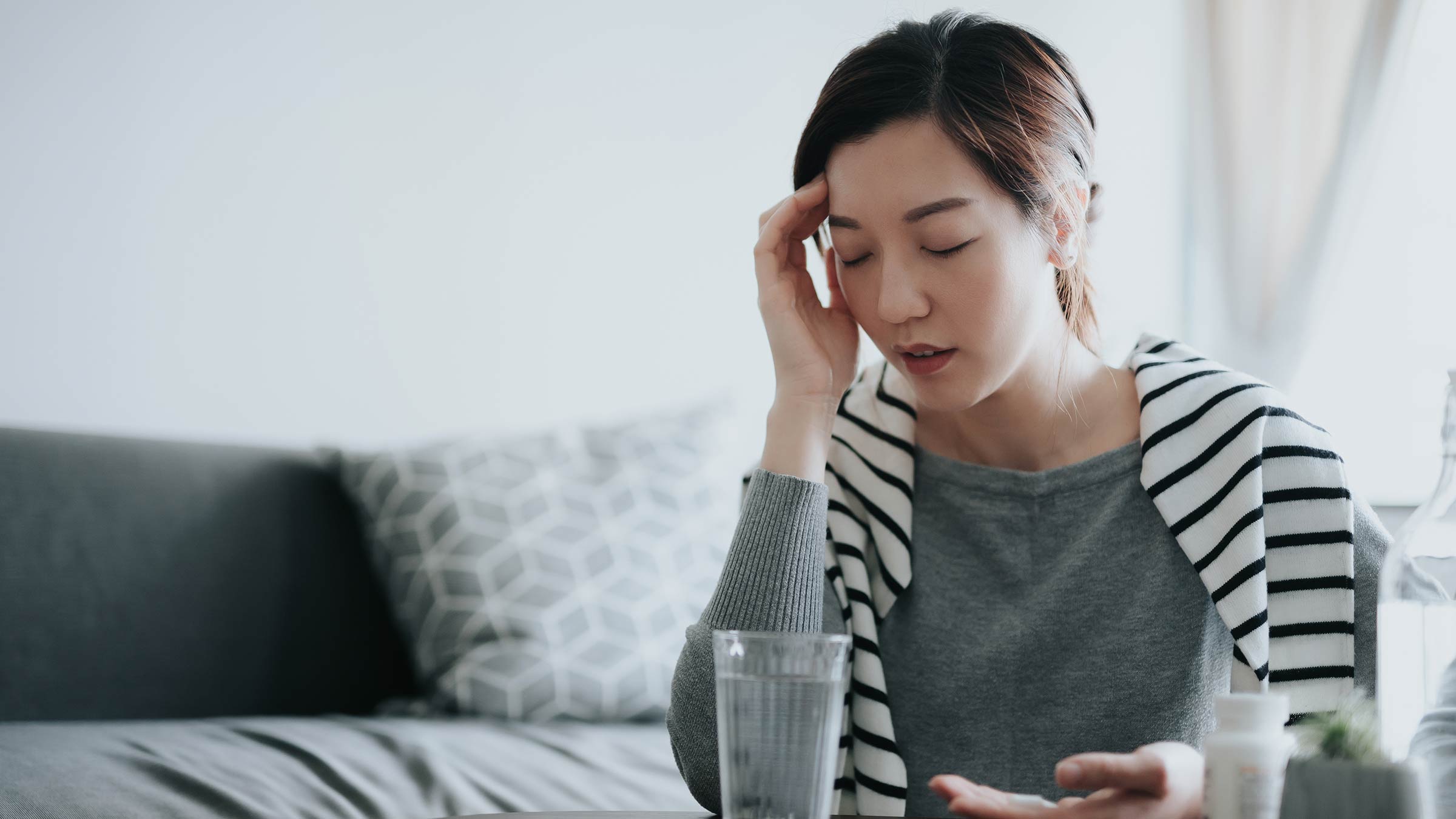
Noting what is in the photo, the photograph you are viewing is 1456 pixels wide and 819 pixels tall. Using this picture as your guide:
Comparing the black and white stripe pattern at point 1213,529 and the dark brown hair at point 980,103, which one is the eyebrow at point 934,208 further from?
the black and white stripe pattern at point 1213,529

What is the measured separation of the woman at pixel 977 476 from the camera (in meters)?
1.04

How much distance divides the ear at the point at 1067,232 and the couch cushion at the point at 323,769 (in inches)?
30.0

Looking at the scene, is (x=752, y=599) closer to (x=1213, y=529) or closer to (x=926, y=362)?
(x=926, y=362)

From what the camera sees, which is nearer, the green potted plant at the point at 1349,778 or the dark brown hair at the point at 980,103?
the green potted plant at the point at 1349,778

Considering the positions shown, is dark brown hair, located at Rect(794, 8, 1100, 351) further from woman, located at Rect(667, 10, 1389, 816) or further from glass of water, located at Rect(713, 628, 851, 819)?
glass of water, located at Rect(713, 628, 851, 819)

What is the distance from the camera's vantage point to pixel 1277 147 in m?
2.37

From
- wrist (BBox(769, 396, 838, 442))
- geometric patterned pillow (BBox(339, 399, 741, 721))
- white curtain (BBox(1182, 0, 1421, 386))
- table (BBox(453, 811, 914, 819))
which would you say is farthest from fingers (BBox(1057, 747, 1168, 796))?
Answer: white curtain (BBox(1182, 0, 1421, 386))

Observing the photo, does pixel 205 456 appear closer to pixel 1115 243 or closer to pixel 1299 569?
pixel 1299 569

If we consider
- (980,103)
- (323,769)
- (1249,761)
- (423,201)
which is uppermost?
(423,201)

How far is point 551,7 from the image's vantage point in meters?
2.32

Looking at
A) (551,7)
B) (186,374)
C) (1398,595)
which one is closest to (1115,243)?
(551,7)

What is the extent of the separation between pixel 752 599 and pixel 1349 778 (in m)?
0.56

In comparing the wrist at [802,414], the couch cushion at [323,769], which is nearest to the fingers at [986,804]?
the wrist at [802,414]

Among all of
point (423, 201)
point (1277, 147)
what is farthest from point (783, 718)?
point (1277, 147)
